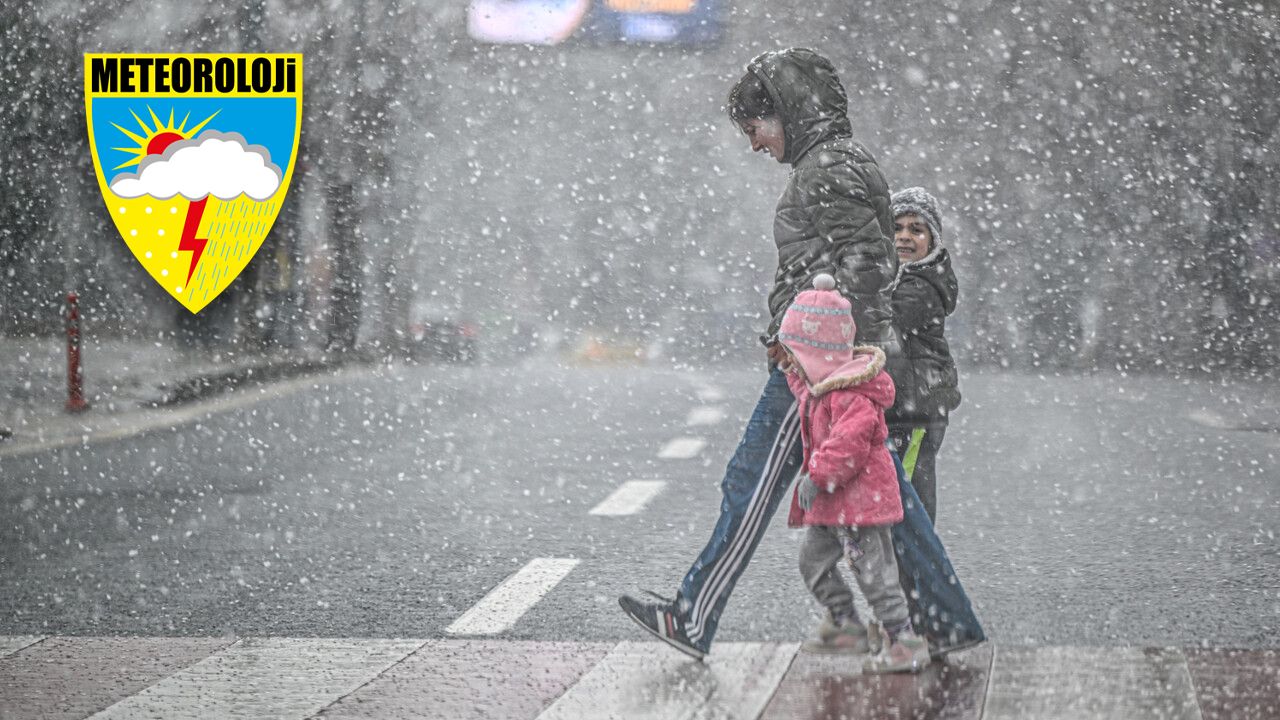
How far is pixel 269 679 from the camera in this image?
450 cm

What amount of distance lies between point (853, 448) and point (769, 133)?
925 millimetres

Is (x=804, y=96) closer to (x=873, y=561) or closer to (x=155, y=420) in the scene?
(x=873, y=561)

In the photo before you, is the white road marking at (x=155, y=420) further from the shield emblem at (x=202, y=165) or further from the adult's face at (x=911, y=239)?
the adult's face at (x=911, y=239)

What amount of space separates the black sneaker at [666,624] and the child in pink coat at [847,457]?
42cm

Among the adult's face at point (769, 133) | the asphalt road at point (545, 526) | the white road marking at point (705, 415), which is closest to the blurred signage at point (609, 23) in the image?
the white road marking at point (705, 415)

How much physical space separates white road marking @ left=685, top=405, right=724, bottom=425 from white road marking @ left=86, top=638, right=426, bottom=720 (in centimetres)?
803

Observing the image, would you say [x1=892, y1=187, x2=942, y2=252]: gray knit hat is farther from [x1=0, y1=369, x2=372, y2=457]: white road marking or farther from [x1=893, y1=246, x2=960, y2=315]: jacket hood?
[x1=0, y1=369, x2=372, y2=457]: white road marking

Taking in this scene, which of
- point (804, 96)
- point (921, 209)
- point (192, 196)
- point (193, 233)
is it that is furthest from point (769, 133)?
point (192, 196)

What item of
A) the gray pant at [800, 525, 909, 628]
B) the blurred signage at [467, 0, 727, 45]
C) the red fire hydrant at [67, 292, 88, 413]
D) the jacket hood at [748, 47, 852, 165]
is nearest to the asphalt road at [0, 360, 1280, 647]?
the gray pant at [800, 525, 909, 628]

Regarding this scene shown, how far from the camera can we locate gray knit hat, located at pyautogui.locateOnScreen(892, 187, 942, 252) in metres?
4.89

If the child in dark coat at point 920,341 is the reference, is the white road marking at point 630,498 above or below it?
below

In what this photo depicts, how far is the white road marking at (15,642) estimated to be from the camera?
4914 millimetres

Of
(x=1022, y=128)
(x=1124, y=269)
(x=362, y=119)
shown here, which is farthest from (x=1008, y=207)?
(x=362, y=119)

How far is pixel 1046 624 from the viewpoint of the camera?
529cm
